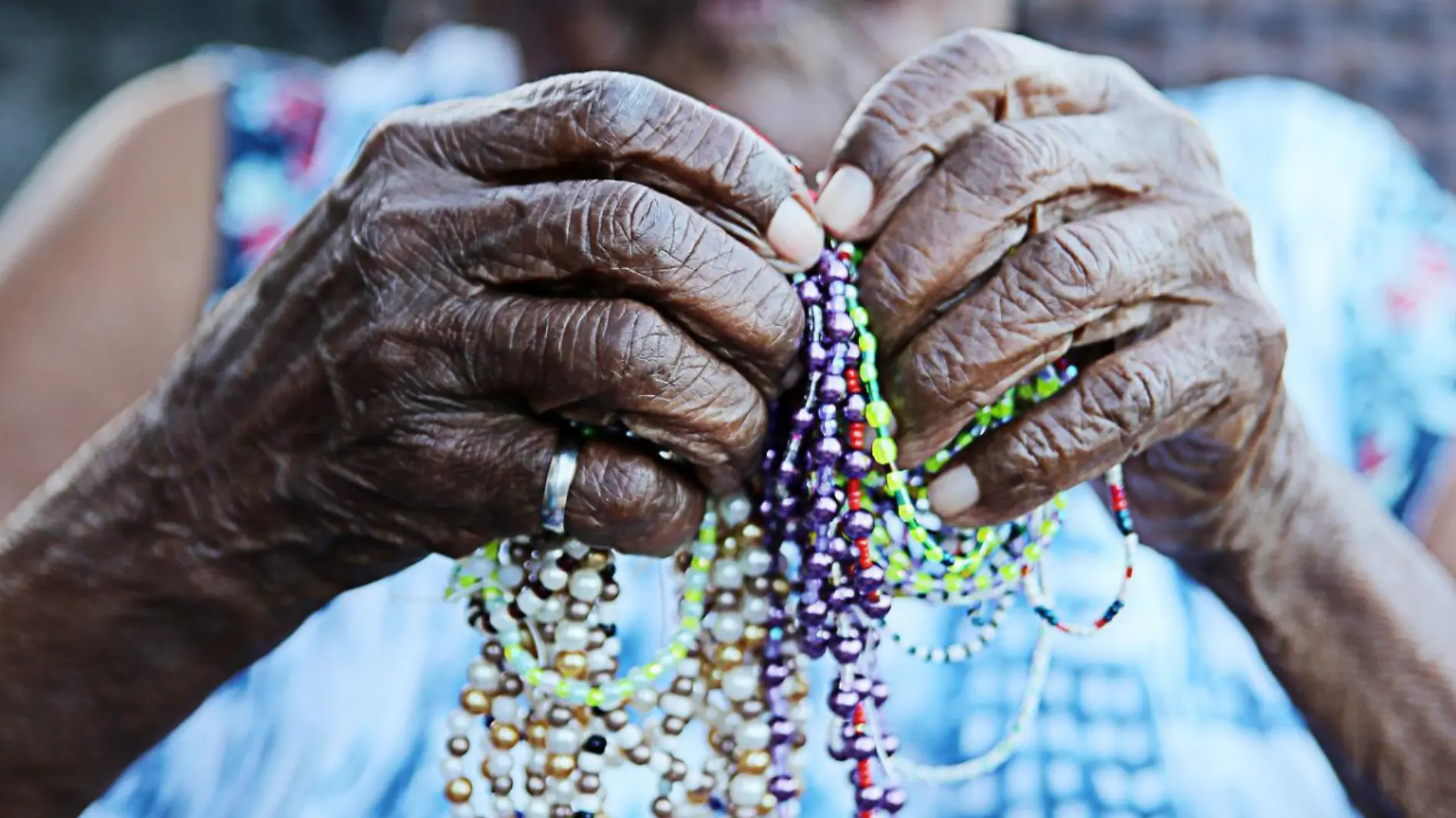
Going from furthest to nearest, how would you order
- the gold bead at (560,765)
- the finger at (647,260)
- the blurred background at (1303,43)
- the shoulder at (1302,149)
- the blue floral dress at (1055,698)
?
the blurred background at (1303,43), the shoulder at (1302,149), the blue floral dress at (1055,698), the gold bead at (560,765), the finger at (647,260)

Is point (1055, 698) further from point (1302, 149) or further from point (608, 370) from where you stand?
point (1302, 149)

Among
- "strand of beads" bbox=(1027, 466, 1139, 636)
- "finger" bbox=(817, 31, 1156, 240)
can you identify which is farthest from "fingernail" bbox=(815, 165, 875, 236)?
"strand of beads" bbox=(1027, 466, 1139, 636)

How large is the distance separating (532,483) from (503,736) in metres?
0.17

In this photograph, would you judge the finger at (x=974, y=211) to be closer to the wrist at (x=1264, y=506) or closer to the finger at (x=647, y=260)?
the finger at (x=647, y=260)

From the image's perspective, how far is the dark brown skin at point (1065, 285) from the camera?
2.08 feet

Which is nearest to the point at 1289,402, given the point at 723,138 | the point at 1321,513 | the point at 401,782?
the point at 1321,513

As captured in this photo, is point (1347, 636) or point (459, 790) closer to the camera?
point (459, 790)

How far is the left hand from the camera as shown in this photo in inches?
25.0

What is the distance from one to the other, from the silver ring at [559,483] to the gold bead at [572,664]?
94 mm

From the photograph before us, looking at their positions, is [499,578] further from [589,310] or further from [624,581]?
[624,581]

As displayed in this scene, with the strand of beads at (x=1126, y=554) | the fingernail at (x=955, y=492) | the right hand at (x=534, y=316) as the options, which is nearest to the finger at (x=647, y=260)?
the right hand at (x=534, y=316)

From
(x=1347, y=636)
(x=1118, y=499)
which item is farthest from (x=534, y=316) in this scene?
(x=1347, y=636)

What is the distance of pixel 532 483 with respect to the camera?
2.10ft

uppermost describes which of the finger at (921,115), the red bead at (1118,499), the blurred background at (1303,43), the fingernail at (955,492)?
the blurred background at (1303,43)
